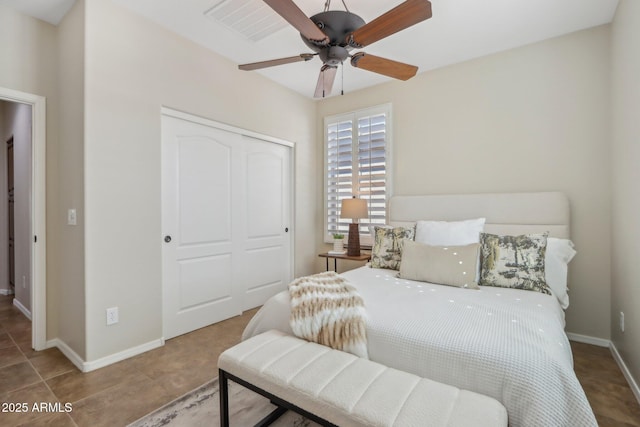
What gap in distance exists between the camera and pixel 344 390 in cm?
117

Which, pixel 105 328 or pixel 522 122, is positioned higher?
pixel 522 122

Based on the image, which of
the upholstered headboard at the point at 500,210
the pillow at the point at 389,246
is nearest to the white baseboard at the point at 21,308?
the pillow at the point at 389,246

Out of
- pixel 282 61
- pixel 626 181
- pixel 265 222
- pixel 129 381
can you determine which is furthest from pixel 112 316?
pixel 626 181

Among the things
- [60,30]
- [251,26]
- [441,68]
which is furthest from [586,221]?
[60,30]

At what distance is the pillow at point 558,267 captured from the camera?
87.7 inches

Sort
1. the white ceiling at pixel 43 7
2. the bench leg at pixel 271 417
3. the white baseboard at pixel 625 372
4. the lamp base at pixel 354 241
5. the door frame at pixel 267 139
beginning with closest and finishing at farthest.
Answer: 1. the bench leg at pixel 271 417
2. the white baseboard at pixel 625 372
3. the white ceiling at pixel 43 7
4. the door frame at pixel 267 139
5. the lamp base at pixel 354 241

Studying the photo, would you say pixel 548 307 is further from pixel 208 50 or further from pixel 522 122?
pixel 208 50

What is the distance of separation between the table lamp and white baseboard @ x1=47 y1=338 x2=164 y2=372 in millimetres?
2129

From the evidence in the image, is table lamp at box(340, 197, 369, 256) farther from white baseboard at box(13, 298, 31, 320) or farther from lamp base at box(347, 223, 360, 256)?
white baseboard at box(13, 298, 31, 320)

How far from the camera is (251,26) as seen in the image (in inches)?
99.5

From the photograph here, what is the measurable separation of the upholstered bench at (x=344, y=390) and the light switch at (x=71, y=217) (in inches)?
67.4

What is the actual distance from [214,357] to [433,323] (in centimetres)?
178

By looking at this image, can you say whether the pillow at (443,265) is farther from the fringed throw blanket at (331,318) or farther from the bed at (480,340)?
the fringed throw blanket at (331,318)

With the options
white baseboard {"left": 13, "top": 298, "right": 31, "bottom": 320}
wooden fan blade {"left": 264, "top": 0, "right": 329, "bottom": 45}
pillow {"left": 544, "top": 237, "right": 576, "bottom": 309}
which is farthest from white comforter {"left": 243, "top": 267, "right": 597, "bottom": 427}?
white baseboard {"left": 13, "top": 298, "right": 31, "bottom": 320}
